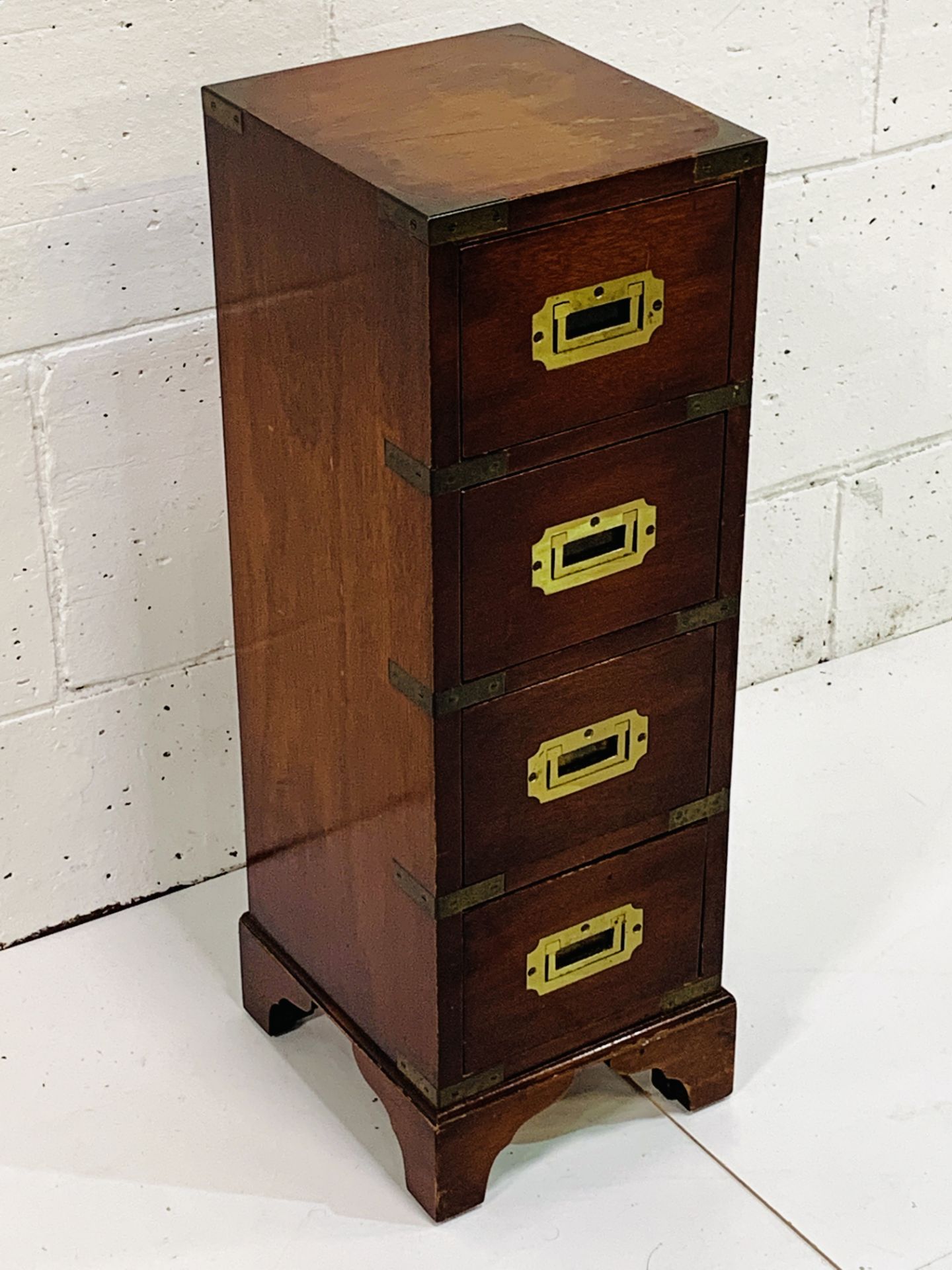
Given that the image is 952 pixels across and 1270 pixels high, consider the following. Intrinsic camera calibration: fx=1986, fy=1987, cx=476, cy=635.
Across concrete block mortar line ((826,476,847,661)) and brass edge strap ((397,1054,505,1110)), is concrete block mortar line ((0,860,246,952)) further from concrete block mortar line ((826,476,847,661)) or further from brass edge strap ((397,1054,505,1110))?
concrete block mortar line ((826,476,847,661))

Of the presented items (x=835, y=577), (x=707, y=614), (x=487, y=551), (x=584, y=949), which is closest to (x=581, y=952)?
(x=584, y=949)

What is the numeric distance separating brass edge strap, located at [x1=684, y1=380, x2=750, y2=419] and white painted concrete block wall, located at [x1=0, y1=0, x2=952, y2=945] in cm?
75

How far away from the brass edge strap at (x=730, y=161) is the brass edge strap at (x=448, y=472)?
1.05 feet

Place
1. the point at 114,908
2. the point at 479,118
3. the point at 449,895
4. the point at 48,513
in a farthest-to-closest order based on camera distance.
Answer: the point at 114,908 < the point at 48,513 < the point at 449,895 < the point at 479,118

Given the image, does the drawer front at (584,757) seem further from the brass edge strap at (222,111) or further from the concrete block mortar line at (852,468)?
the concrete block mortar line at (852,468)

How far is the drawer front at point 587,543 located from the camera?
1.91 meters

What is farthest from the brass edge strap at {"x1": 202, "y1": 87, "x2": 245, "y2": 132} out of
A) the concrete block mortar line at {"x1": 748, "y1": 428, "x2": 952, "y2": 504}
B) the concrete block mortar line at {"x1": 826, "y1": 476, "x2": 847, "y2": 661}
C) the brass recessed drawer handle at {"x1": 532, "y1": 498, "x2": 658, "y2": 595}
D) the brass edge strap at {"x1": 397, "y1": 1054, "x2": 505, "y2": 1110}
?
the concrete block mortar line at {"x1": 826, "y1": 476, "x2": 847, "y2": 661}

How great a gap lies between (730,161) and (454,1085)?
3.33ft

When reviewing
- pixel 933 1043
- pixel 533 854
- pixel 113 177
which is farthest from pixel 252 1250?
pixel 113 177

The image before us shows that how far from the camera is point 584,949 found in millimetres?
2211

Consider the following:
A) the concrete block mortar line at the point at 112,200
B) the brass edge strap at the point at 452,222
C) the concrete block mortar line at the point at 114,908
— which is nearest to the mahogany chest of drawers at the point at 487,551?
the brass edge strap at the point at 452,222

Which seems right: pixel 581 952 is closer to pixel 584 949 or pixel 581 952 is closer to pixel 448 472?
pixel 584 949

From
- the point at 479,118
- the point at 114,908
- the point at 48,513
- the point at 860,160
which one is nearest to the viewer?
the point at 479,118

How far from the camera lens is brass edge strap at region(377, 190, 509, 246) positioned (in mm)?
1724
